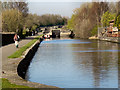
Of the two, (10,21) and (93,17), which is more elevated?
(93,17)

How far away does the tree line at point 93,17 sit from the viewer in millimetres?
117438

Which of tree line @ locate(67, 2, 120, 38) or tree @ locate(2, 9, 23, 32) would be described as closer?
tree @ locate(2, 9, 23, 32)

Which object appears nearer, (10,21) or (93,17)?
(10,21)

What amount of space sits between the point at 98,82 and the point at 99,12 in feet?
407

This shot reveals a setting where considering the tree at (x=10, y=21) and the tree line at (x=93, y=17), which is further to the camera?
the tree line at (x=93, y=17)

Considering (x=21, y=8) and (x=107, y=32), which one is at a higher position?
(x=21, y=8)

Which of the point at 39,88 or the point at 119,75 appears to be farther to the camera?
the point at 119,75

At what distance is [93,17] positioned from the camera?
134125 millimetres

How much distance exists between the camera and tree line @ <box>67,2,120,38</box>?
117 m

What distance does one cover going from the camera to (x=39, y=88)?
13305 mm

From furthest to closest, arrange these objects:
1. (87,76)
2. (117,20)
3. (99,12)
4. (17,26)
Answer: (99,12), (117,20), (17,26), (87,76)

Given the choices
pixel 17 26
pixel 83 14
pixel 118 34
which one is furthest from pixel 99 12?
pixel 17 26

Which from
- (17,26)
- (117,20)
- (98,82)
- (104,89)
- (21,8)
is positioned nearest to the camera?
(104,89)

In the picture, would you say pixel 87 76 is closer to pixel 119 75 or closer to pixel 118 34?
pixel 119 75
